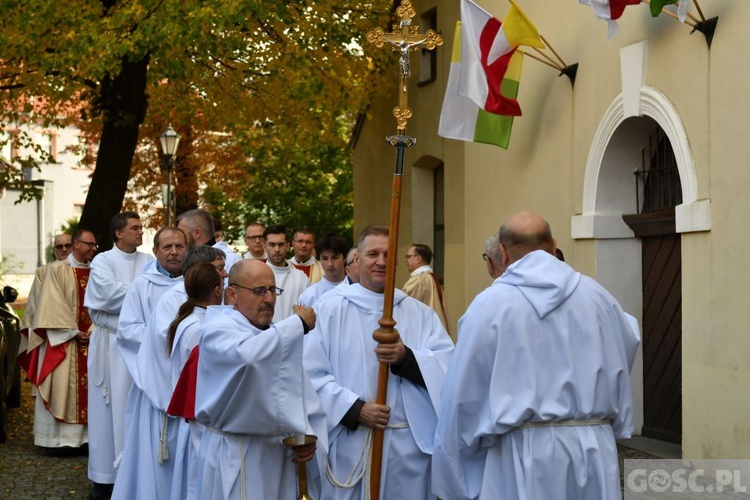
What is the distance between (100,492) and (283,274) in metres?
2.56

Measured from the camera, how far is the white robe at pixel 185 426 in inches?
238

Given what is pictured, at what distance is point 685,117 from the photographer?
31.9ft

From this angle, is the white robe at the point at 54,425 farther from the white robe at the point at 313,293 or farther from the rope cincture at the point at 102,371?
the white robe at the point at 313,293

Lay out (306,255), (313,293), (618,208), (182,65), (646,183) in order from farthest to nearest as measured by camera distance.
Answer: (182,65) < (618,208) < (646,183) < (306,255) < (313,293)

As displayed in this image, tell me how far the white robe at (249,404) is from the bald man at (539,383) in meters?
0.78

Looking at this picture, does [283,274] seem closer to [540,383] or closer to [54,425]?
[54,425]

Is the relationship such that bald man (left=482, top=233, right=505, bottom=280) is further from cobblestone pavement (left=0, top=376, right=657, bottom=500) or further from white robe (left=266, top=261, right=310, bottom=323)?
white robe (left=266, top=261, right=310, bottom=323)

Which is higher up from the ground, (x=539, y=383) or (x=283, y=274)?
(x=283, y=274)

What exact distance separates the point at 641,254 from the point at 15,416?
281 inches

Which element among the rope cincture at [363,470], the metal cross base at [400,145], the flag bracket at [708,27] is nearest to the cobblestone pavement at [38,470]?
the rope cincture at [363,470]

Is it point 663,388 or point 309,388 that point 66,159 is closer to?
point 663,388

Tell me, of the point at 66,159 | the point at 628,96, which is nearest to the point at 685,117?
the point at 628,96

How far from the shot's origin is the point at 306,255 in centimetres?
1127

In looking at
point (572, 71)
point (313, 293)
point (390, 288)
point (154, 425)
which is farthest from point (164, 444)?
point (572, 71)
